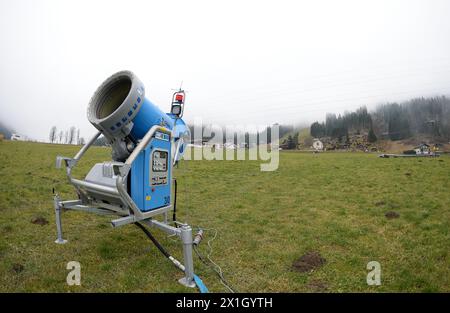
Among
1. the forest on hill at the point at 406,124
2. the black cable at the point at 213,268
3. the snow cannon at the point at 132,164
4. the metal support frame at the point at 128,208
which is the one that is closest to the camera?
the metal support frame at the point at 128,208

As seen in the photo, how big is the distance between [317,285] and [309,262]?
83 cm

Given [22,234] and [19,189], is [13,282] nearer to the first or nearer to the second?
[22,234]

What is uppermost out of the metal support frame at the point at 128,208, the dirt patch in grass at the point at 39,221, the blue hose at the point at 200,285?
the metal support frame at the point at 128,208

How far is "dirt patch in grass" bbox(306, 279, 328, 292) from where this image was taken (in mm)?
4359

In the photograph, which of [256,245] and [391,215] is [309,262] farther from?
[391,215]

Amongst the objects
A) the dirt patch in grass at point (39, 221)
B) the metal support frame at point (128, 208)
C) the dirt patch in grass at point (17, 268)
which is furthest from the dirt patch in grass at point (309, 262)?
the dirt patch in grass at point (39, 221)

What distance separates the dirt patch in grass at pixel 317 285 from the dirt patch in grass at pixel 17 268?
514 centimetres

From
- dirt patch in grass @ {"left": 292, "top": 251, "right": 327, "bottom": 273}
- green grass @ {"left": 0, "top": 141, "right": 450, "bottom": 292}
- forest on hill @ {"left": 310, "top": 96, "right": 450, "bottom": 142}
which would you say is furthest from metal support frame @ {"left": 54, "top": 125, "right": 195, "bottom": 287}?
forest on hill @ {"left": 310, "top": 96, "right": 450, "bottom": 142}

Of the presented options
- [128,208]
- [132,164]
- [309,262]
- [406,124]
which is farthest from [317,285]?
[406,124]

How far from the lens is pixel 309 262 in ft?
17.4

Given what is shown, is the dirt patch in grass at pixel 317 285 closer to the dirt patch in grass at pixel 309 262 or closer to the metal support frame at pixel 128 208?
the dirt patch in grass at pixel 309 262

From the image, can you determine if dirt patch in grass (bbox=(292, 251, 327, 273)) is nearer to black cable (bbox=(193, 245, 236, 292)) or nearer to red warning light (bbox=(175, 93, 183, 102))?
black cable (bbox=(193, 245, 236, 292))

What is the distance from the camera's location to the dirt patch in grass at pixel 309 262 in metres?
5.07
